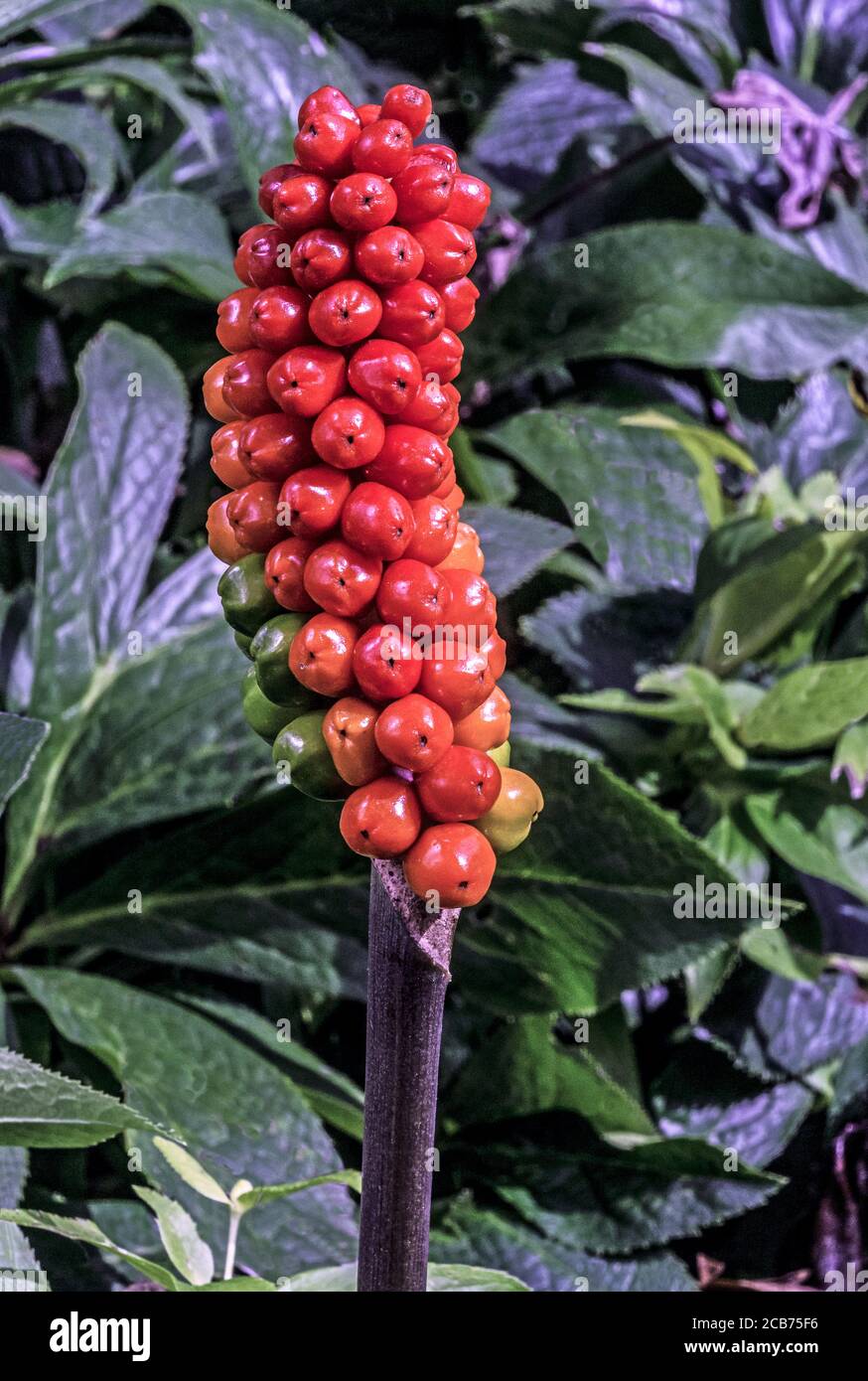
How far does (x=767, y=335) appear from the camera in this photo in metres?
0.70

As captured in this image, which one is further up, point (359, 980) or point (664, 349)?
point (664, 349)

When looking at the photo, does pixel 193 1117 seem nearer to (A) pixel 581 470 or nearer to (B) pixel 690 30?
(A) pixel 581 470

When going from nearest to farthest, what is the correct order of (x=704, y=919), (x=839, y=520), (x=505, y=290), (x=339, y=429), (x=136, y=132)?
(x=339, y=429) < (x=704, y=919) < (x=839, y=520) < (x=505, y=290) < (x=136, y=132)

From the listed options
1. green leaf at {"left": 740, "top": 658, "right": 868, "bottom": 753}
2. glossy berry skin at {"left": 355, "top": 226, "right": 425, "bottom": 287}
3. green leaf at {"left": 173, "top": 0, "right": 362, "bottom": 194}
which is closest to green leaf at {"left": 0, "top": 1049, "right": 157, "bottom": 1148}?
glossy berry skin at {"left": 355, "top": 226, "right": 425, "bottom": 287}

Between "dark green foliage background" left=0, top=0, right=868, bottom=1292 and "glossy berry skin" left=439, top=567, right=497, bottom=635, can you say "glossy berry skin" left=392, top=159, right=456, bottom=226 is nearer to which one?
"glossy berry skin" left=439, top=567, right=497, bottom=635

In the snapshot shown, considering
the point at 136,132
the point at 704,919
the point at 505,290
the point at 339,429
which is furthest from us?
the point at 136,132

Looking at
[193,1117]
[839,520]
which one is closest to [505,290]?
[839,520]

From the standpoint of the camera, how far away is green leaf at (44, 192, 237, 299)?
643mm

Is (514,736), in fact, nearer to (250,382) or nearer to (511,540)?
(511,540)

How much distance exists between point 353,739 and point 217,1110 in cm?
26

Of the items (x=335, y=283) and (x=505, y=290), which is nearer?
(x=335, y=283)

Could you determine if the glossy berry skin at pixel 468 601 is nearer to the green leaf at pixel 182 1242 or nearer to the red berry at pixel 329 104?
the red berry at pixel 329 104
